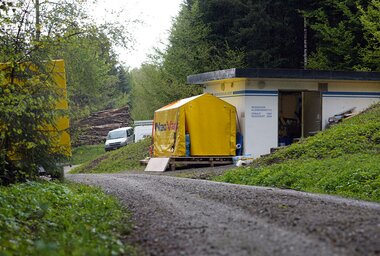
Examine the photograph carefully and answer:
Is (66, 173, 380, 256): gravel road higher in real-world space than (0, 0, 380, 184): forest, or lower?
lower

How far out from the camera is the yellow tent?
26.5 m

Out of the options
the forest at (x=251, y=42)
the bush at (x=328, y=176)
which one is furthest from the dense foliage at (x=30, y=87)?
the forest at (x=251, y=42)

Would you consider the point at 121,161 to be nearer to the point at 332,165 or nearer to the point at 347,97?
the point at 347,97

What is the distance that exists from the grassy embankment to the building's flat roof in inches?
93.5

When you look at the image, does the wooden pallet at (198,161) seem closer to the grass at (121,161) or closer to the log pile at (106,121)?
the grass at (121,161)

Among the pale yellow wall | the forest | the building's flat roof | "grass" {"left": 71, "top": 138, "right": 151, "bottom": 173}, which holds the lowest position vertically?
"grass" {"left": 71, "top": 138, "right": 151, "bottom": 173}

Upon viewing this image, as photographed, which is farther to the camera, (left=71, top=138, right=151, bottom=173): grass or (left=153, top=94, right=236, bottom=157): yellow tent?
(left=71, top=138, right=151, bottom=173): grass

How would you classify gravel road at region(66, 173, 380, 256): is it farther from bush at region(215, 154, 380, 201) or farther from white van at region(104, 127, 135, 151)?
white van at region(104, 127, 135, 151)

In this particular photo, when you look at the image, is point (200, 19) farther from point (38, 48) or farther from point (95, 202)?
point (95, 202)

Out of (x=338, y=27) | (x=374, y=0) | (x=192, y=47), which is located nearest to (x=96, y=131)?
(x=192, y=47)

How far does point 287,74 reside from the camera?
27031 mm

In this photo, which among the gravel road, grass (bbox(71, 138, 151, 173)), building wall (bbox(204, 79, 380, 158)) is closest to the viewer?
the gravel road

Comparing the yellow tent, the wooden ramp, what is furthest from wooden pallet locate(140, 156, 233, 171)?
the yellow tent

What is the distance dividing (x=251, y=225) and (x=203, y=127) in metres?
18.3
